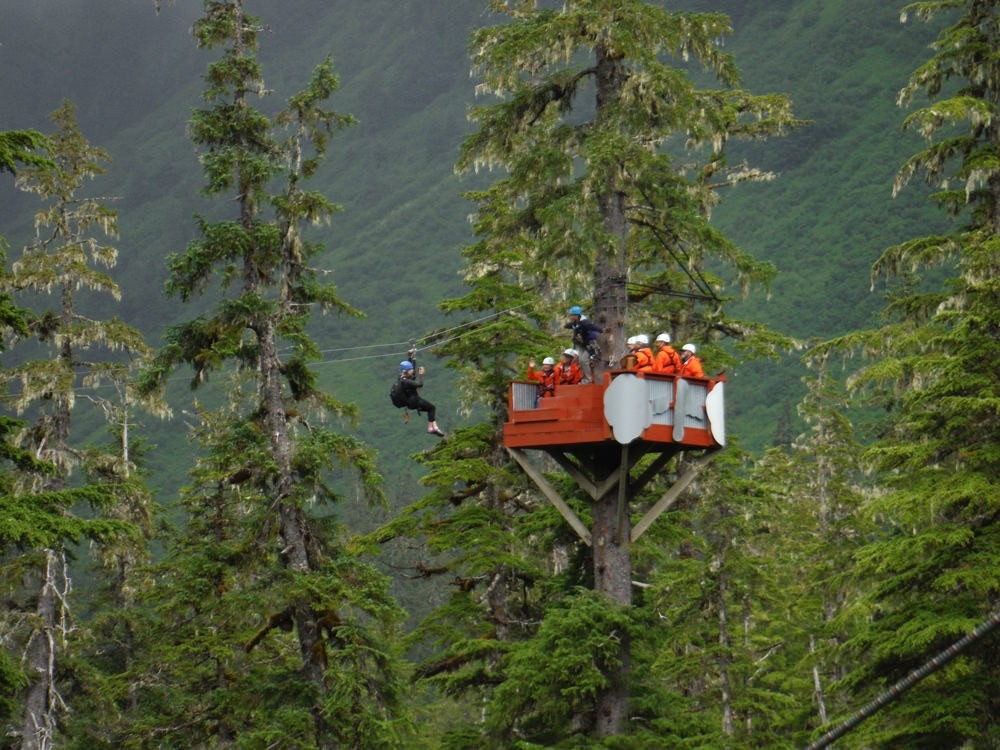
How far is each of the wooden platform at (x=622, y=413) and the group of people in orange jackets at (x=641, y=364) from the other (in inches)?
8.6

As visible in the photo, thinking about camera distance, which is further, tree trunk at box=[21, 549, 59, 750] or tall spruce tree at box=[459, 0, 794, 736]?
tree trunk at box=[21, 549, 59, 750]

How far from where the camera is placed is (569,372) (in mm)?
18391

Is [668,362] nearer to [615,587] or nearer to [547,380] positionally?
[547,380]

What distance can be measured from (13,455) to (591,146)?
9070 millimetres

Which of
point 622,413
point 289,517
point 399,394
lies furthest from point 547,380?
point 289,517

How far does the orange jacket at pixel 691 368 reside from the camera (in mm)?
17641

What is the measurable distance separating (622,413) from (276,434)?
266 inches

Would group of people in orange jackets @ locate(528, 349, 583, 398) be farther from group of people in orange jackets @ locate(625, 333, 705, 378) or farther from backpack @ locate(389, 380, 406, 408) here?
backpack @ locate(389, 380, 406, 408)

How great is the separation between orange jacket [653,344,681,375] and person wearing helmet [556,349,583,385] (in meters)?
1.30

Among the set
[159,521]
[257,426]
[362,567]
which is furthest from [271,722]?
[159,521]

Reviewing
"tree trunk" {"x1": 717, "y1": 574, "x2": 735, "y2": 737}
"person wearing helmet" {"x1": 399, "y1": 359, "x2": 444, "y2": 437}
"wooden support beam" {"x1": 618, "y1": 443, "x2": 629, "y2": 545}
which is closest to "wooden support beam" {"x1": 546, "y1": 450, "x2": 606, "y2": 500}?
"wooden support beam" {"x1": 618, "y1": 443, "x2": 629, "y2": 545}

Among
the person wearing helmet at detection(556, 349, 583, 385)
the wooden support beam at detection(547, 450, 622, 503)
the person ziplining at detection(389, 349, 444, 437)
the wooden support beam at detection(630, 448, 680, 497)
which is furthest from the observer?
the person ziplining at detection(389, 349, 444, 437)

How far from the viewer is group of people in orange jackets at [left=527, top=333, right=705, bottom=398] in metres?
17.3

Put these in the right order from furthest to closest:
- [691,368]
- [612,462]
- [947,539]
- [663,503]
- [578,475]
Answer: [612,462]
[578,475]
[691,368]
[663,503]
[947,539]
